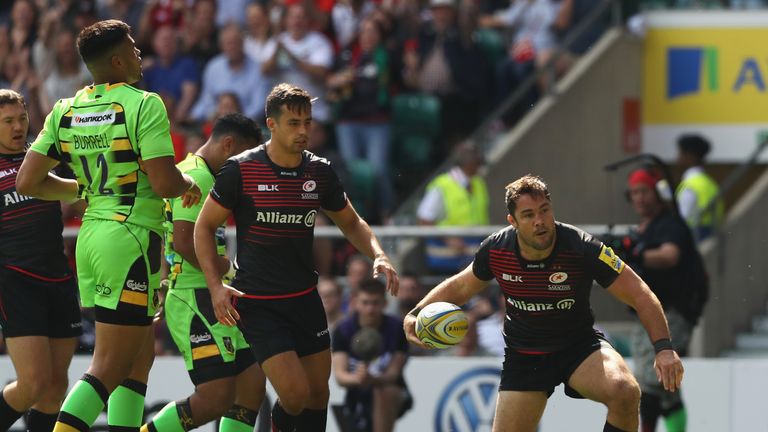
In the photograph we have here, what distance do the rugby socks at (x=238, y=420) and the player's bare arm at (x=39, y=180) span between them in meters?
1.69

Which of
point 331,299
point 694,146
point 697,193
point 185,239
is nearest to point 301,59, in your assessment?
point 331,299

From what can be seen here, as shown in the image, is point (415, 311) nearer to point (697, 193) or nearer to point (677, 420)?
point (677, 420)

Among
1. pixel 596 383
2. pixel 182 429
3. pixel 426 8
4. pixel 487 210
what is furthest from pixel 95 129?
pixel 426 8

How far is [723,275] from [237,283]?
7.08 meters

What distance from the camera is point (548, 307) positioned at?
8.51m

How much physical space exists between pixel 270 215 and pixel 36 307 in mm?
1643

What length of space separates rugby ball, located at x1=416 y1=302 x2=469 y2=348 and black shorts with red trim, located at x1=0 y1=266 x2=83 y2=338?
2196 millimetres

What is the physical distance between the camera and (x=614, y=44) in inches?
645

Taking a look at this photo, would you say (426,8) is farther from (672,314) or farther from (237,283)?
(237,283)

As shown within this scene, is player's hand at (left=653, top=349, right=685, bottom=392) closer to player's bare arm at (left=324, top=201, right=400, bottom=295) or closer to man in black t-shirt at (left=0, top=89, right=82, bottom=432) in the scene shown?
player's bare arm at (left=324, top=201, right=400, bottom=295)

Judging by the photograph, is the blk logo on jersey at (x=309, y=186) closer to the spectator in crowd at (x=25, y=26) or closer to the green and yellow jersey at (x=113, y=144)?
the green and yellow jersey at (x=113, y=144)

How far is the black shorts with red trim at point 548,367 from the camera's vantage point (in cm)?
855

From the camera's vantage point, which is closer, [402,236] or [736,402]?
[736,402]

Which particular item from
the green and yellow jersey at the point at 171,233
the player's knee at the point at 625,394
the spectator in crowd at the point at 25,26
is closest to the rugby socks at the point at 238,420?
the green and yellow jersey at the point at 171,233
